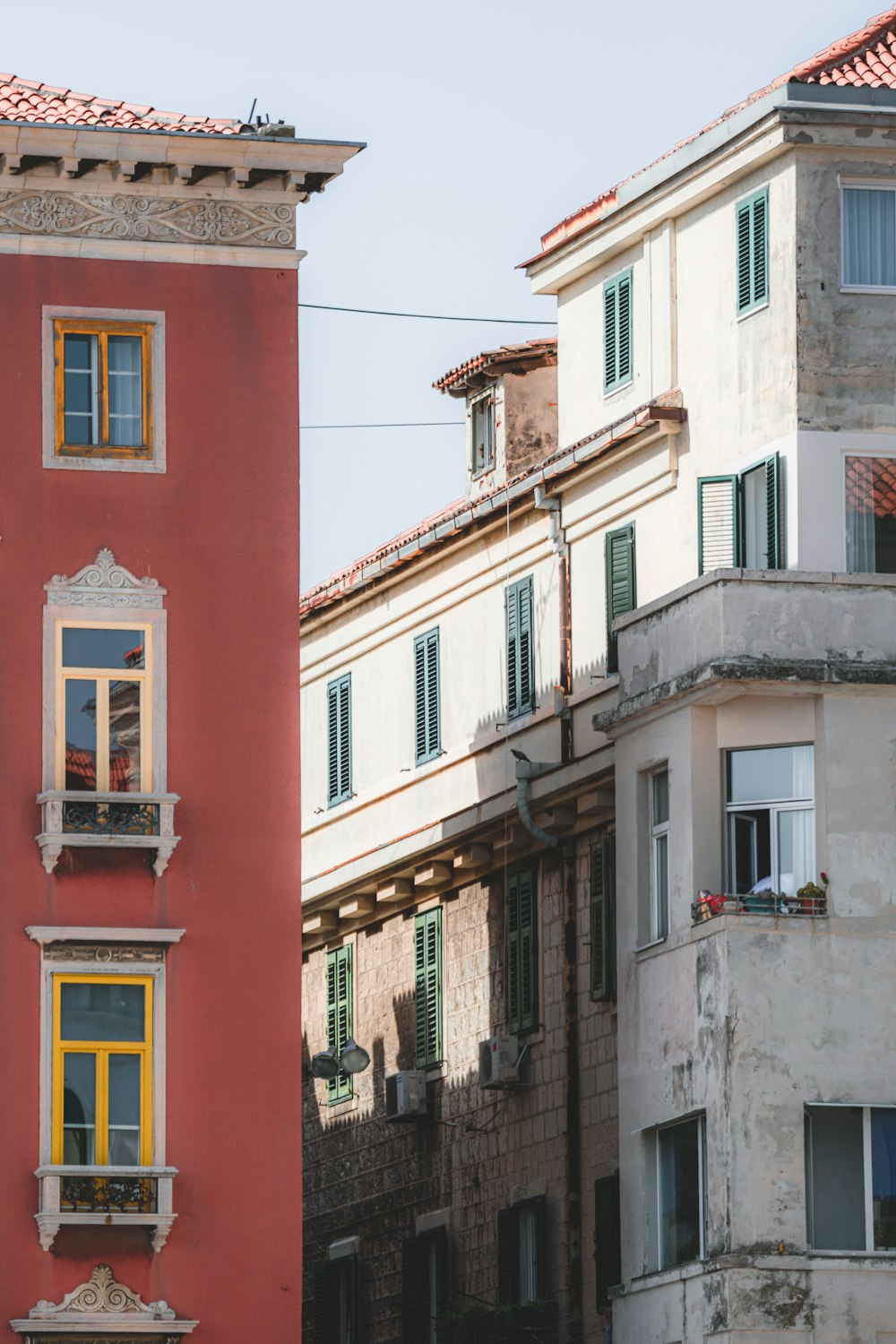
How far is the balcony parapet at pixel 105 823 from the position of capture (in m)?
35.2

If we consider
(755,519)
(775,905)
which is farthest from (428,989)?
(775,905)

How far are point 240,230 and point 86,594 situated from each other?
454cm

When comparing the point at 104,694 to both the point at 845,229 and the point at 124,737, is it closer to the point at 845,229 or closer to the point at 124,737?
the point at 124,737

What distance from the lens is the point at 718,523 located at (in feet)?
127

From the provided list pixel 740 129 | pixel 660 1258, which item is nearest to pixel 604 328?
pixel 740 129

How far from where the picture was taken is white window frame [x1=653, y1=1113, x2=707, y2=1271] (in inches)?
1384

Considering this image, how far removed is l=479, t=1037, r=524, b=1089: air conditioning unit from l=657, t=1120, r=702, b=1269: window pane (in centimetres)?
532

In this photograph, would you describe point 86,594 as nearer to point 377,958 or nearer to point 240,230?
point 240,230

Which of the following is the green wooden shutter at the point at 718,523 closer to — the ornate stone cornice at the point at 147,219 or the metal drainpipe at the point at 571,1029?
the metal drainpipe at the point at 571,1029

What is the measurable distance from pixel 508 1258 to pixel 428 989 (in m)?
4.67

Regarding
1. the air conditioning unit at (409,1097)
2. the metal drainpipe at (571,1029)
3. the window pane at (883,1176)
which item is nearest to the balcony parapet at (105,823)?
the metal drainpipe at (571,1029)

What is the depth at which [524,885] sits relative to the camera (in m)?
42.8

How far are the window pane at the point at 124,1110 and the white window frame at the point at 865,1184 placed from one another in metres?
7.02

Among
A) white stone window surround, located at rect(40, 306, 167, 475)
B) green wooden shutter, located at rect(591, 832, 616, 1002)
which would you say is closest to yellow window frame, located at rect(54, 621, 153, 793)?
white stone window surround, located at rect(40, 306, 167, 475)
